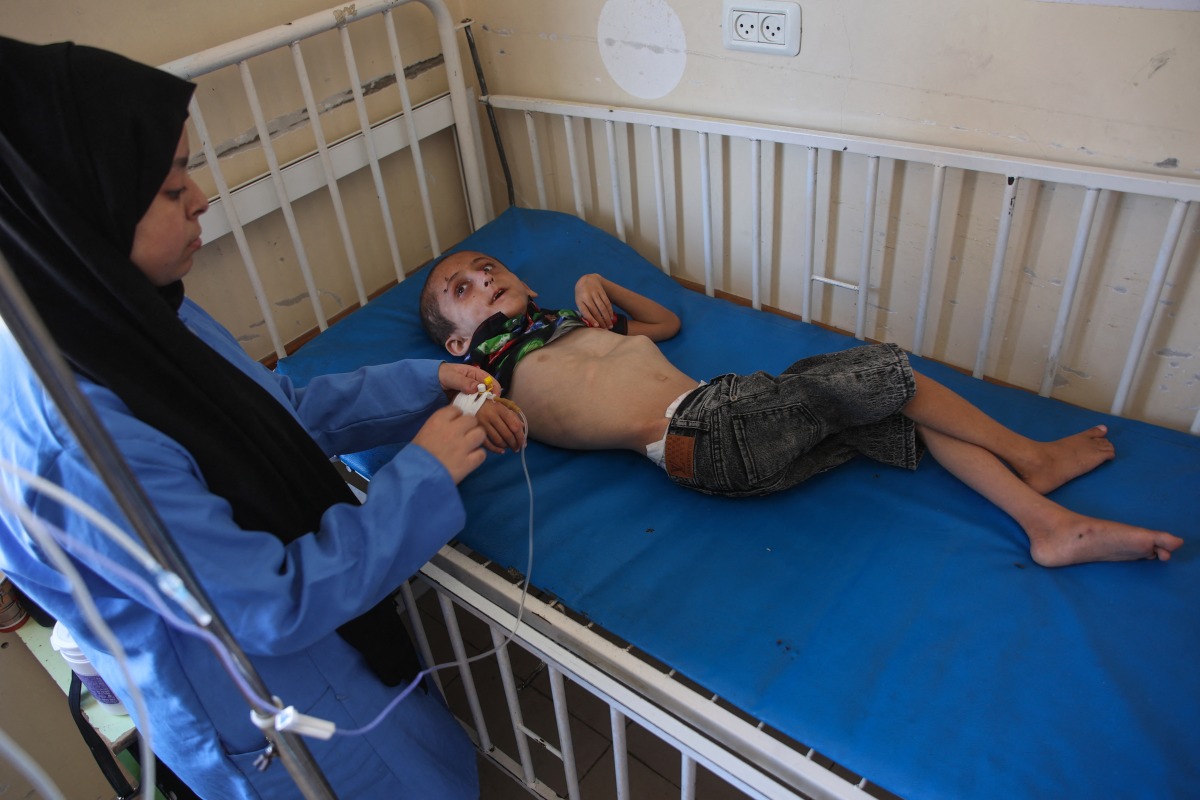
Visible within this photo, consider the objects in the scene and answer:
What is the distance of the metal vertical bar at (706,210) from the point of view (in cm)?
209

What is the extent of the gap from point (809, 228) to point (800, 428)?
2.39ft

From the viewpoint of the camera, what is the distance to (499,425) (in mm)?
1305

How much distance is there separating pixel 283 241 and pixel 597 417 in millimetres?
1109

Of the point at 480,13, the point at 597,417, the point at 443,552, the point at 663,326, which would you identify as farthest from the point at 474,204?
the point at 443,552

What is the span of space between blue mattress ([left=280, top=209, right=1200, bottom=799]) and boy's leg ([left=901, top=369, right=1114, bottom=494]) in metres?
0.04

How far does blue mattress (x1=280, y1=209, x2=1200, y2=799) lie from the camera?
1.12 m

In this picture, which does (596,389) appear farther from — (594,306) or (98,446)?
(98,446)

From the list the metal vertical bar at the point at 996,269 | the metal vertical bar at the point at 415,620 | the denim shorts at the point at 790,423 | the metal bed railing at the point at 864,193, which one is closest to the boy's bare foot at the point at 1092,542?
the denim shorts at the point at 790,423

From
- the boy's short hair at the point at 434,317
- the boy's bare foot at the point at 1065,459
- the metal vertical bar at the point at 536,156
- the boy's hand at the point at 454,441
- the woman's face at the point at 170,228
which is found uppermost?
the woman's face at the point at 170,228

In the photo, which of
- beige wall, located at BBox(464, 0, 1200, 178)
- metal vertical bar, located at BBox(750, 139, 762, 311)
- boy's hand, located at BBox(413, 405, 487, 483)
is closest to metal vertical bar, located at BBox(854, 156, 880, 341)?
beige wall, located at BBox(464, 0, 1200, 178)

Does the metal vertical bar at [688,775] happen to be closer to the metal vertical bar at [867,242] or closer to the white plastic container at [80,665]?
the white plastic container at [80,665]

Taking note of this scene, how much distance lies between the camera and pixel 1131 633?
1.24 meters

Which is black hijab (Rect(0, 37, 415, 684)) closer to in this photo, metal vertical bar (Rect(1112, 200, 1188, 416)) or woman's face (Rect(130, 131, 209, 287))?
woman's face (Rect(130, 131, 209, 287))

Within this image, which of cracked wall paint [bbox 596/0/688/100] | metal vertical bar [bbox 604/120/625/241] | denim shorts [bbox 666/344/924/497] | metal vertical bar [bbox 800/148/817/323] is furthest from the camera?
metal vertical bar [bbox 604/120/625/241]
